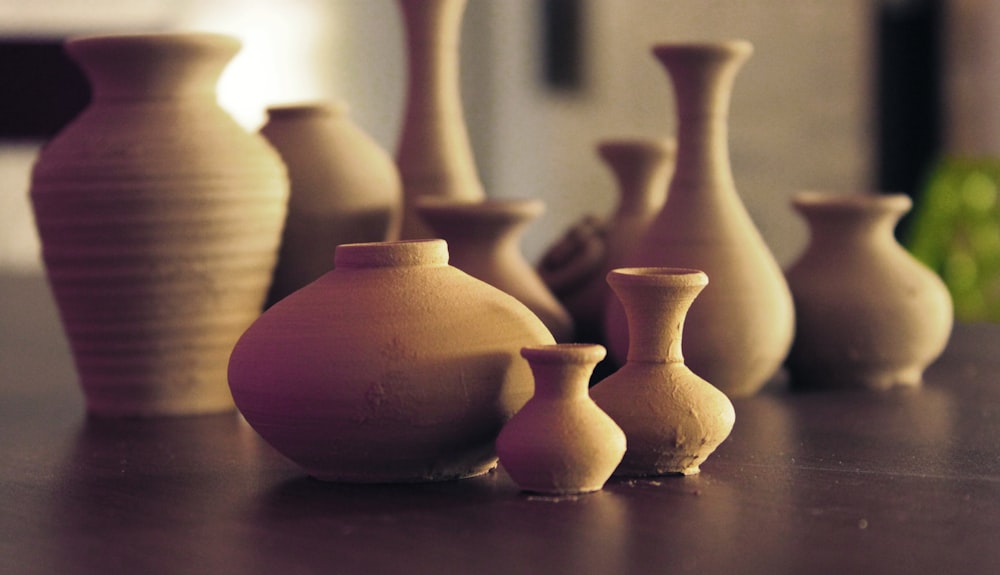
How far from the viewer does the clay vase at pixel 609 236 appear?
1.71 metres

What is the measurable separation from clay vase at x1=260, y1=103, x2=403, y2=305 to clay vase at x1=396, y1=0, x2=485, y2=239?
96 millimetres

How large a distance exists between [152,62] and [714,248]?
611mm

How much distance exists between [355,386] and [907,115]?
12.7ft

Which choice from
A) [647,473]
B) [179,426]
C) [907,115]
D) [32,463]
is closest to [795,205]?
[647,473]

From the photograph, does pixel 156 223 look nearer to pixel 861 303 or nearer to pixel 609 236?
pixel 609 236

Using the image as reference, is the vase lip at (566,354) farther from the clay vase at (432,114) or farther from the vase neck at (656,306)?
the clay vase at (432,114)

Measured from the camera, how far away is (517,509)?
978mm

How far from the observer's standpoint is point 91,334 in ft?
4.84

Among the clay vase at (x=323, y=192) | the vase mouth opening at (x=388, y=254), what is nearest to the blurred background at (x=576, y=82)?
the clay vase at (x=323, y=192)

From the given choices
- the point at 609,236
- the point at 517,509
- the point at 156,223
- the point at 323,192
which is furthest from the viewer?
the point at 609,236

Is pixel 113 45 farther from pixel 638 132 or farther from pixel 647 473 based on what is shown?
pixel 638 132

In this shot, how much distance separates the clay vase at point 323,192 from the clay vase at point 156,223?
0.05 metres

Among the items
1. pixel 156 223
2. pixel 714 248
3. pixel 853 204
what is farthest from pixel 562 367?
pixel 853 204

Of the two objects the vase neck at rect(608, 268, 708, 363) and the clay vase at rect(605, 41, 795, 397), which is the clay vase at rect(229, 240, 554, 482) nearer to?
the vase neck at rect(608, 268, 708, 363)
